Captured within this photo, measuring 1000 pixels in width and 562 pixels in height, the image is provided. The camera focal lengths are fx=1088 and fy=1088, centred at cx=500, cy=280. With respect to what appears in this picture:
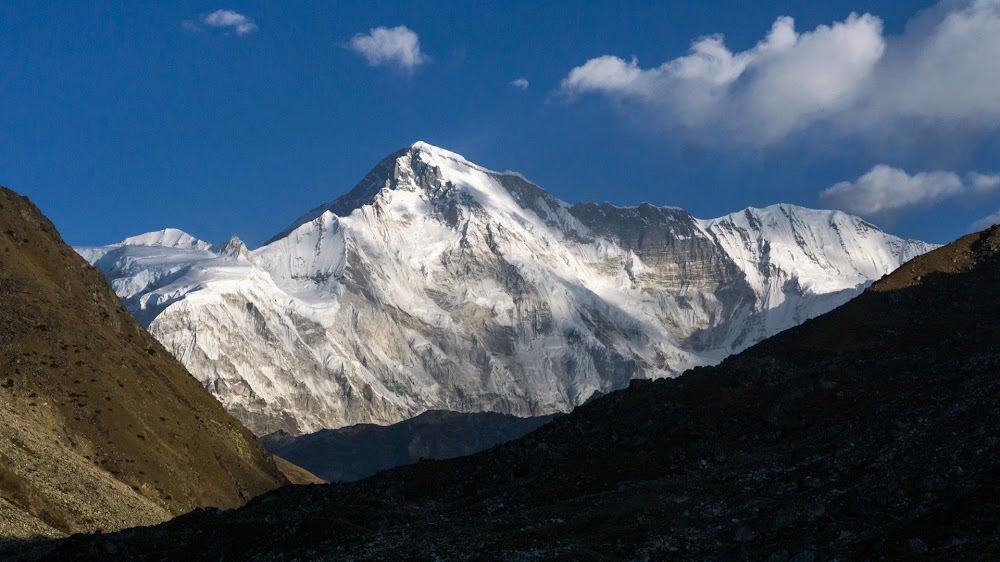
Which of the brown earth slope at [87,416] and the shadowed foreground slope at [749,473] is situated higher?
the brown earth slope at [87,416]

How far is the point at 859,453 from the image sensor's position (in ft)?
205

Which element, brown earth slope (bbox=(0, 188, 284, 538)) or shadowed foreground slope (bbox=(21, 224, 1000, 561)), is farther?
brown earth slope (bbox=(0, 188, 284, 538))

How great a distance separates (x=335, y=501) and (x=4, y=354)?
165ft

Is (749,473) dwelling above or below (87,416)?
below

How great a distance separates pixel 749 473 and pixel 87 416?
245 ft

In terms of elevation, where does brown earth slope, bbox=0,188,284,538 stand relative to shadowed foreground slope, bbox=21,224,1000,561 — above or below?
above

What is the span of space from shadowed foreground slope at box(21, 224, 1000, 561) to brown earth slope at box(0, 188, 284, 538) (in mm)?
20511

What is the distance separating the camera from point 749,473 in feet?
218

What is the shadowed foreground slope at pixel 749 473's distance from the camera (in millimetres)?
53031

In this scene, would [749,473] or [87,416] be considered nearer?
[749,473]

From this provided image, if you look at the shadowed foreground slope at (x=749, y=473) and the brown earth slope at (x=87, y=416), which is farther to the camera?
the brown earth slope at (x=87, y=416)

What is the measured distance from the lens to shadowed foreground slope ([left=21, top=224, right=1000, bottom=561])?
53.0m

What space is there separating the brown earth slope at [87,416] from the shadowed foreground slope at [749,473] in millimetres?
20511

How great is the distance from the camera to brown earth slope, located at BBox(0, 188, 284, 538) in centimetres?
9031
